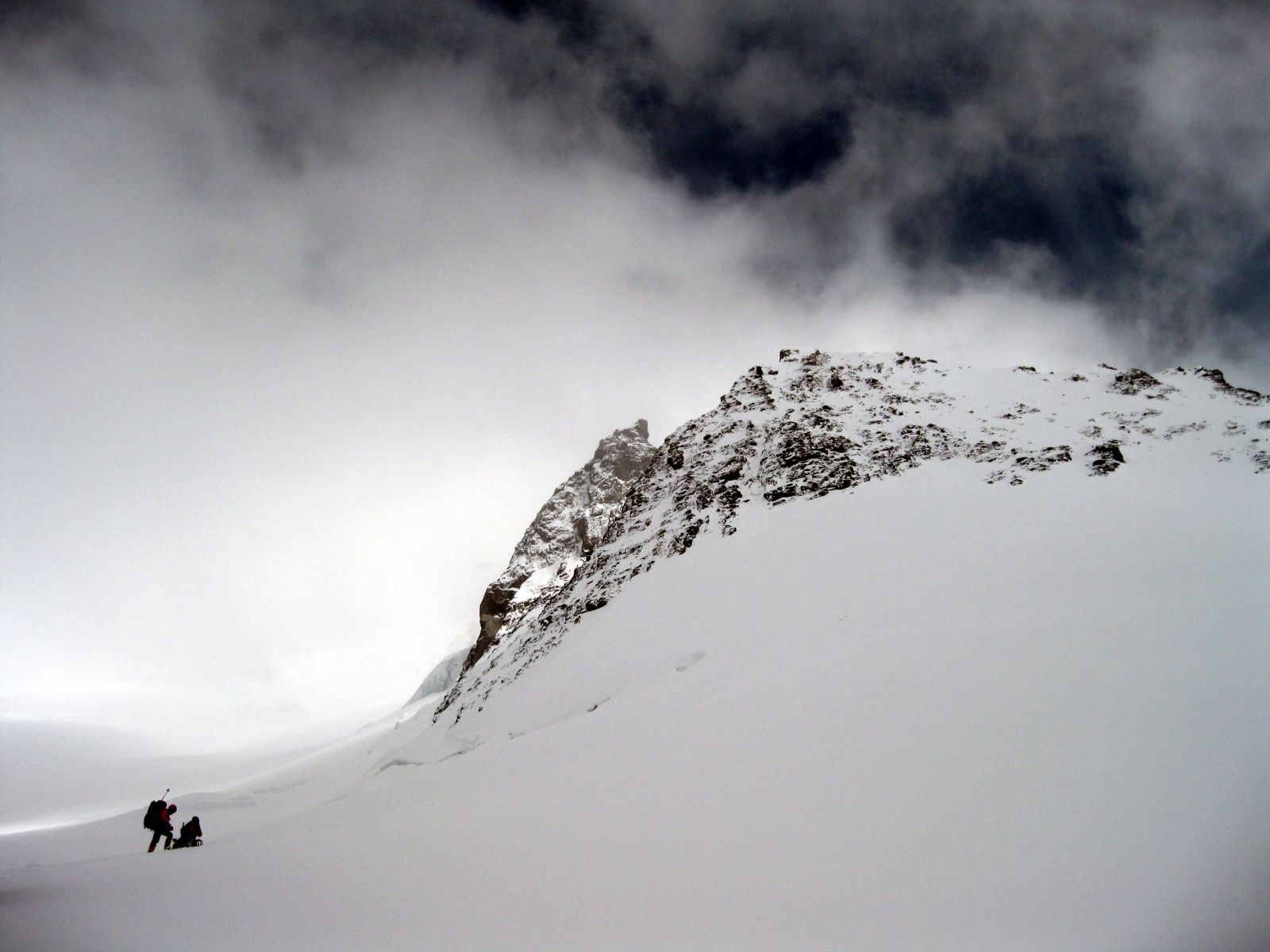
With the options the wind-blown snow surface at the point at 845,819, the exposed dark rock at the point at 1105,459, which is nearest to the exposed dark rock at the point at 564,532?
the exposed dark rock at the point at 1105,459

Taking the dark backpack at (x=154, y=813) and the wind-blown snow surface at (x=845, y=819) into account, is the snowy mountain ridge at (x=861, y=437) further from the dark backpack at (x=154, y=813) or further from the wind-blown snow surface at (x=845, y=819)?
the wind-blown snow surface at (x=845, y=819)

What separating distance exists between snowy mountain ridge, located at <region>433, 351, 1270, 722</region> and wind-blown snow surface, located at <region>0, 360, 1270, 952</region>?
19.2m

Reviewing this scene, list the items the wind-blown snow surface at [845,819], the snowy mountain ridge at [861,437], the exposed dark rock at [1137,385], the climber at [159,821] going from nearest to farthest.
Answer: the wind-blown snow surface at [845,819] → the climber at [159,821] → the snowy mountain ridge at [861,437] → the exposed dark rock at [1137,385]

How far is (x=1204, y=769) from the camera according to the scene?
494 cm

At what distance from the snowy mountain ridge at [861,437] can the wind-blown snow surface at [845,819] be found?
19.2 meters

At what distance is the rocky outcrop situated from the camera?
67.5m

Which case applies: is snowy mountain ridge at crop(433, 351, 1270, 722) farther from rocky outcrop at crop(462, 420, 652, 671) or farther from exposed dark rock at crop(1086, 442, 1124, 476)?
rocky outcrop at crop(462, 420, 652, 671)

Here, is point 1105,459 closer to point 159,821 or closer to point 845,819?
→ point 845,819

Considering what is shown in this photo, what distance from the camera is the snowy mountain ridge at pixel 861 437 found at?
102ft

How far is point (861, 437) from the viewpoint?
3694 cm

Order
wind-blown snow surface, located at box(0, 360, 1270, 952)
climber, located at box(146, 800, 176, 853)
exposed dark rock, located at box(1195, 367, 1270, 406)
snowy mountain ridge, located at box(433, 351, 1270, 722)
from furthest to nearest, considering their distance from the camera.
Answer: exposed dark rock, located at box(1195, 367, 1270, 406) → snowy mountain ridge, located at box(433, 351, 1270, 722) → climber, located at box(146, 800, 176, 853) → wind-blown snow surface, located at box(0, 360, 1270, 952)

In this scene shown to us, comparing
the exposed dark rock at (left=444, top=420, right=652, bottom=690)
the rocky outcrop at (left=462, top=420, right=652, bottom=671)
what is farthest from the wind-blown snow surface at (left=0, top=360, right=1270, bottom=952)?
the rocky outcrop at (left=462, top=420, right=652, bottom=671)

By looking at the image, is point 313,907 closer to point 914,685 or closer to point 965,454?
point 914,685

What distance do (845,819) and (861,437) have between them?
34.8m
